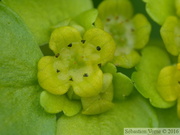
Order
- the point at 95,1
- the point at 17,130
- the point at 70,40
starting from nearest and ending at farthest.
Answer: the point at 17,130, the point at 70,40, the point at 95,1

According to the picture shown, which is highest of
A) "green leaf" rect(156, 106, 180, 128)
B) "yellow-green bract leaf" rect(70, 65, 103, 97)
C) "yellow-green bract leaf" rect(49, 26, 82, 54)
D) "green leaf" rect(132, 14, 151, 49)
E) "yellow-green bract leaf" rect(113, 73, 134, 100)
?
"yellow-green bract leaf" rect(49, 26, 82, 54)

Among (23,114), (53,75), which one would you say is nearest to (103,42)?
(53,75)

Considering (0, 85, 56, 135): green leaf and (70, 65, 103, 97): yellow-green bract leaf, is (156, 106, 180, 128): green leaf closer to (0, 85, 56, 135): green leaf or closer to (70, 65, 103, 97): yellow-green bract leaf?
(70, 65, 103, 97): yellow-green bract leaf

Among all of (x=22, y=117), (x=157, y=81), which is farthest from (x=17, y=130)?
(x=157, y=81)

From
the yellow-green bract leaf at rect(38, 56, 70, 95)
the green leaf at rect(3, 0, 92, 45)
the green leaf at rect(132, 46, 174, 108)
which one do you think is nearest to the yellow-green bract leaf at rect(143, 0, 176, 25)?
the green leaf at rect(132, 46, 174, 108)

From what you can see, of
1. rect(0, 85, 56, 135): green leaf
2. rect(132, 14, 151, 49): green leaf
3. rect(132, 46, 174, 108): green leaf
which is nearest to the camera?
rect(0, 85, 56, 135): green leaf

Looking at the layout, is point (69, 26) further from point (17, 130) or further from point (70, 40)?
point (17, 130)

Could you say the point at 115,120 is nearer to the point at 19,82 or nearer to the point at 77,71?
the point at 77,71
